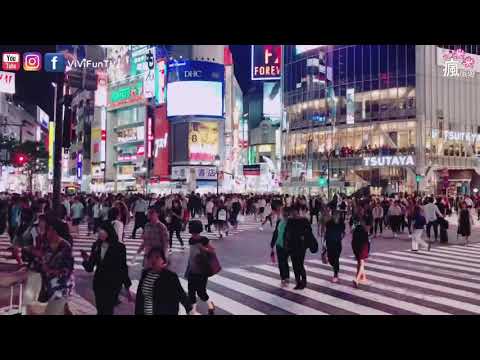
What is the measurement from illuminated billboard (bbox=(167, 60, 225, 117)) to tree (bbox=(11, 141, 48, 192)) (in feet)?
63.2

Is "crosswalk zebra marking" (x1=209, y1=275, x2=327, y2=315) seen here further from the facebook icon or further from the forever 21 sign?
the forever 21 sign

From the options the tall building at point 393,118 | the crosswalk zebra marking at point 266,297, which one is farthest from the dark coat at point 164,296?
the tall building at point 393,118

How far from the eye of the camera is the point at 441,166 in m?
53.8

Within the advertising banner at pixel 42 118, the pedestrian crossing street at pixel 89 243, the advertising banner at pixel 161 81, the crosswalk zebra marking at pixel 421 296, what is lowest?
the crosswalk zebra marking at pixel 421 296

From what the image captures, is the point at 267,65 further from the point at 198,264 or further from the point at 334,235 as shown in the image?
the point at 198,264

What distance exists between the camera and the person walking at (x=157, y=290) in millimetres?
5184

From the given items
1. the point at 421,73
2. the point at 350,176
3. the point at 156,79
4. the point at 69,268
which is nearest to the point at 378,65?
the point at 421,73

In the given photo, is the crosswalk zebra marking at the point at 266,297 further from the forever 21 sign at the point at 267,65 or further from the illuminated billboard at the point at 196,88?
the forever 21 sign at the point at 267,65

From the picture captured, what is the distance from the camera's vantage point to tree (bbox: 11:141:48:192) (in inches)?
758

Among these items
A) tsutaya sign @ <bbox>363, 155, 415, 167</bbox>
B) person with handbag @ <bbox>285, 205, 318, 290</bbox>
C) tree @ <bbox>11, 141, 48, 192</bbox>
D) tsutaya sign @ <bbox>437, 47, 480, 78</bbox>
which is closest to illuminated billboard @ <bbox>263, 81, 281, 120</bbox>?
tsutaya sign @ <bbox>437, 47, 480, 78</bbox>

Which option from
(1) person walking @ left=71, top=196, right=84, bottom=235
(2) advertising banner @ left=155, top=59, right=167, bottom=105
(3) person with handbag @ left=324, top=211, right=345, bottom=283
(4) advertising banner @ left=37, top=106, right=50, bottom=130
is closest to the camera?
(3) person with handbag @ left=324, top=211, right=345, bottom=283
